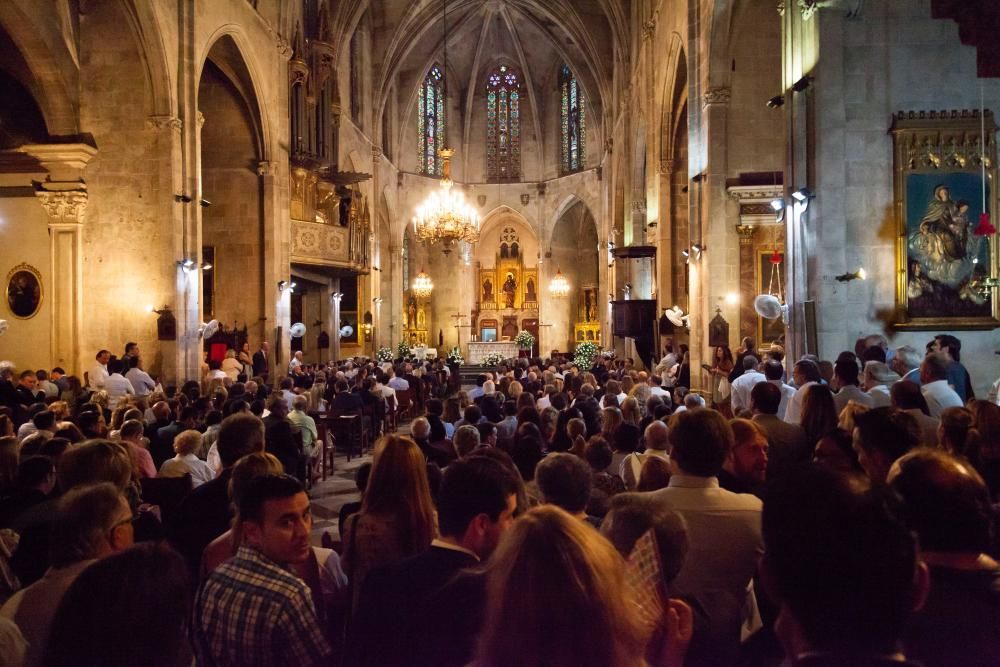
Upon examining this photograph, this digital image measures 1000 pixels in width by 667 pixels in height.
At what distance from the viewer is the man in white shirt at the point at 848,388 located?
6.07 m

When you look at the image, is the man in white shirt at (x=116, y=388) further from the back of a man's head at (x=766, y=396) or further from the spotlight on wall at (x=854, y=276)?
the spotlight on wall at (x=854, y=276)

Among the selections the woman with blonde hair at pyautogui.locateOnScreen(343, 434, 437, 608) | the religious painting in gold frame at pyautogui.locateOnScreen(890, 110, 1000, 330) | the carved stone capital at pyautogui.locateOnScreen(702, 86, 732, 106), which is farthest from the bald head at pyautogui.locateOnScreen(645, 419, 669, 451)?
the carved stone capital at pyautogui.locateOnScreen(702, 86, 732, 106)

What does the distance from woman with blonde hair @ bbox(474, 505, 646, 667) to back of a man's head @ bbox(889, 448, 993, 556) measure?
1117 mm

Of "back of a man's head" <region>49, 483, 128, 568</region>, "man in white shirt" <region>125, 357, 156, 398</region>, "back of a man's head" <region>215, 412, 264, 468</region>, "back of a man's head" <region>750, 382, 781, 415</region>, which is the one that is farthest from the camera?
"man in white shirt" <region>125, 357, 156, 398</region>

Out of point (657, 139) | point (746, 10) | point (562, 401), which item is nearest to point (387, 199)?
point (657, 139)

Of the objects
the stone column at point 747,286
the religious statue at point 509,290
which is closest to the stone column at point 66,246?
the stone column at point 747,286

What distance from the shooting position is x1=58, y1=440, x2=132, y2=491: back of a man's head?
3781 mm

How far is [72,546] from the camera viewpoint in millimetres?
2613

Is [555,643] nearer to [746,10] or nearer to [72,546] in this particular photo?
[72,546]

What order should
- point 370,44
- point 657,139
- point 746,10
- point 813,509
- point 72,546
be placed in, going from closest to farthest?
1. point 813,509
2. point 72,546
3. point 746,10
4. point 657,139
5. point 370,44

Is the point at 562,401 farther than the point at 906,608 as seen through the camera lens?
Yes

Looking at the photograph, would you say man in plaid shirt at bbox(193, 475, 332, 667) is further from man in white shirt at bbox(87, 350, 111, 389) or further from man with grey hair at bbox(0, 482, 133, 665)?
man in white shirt at bbox(87, 350, 111, 389)

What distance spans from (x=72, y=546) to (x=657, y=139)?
18990 mm

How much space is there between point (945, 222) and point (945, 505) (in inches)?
325
